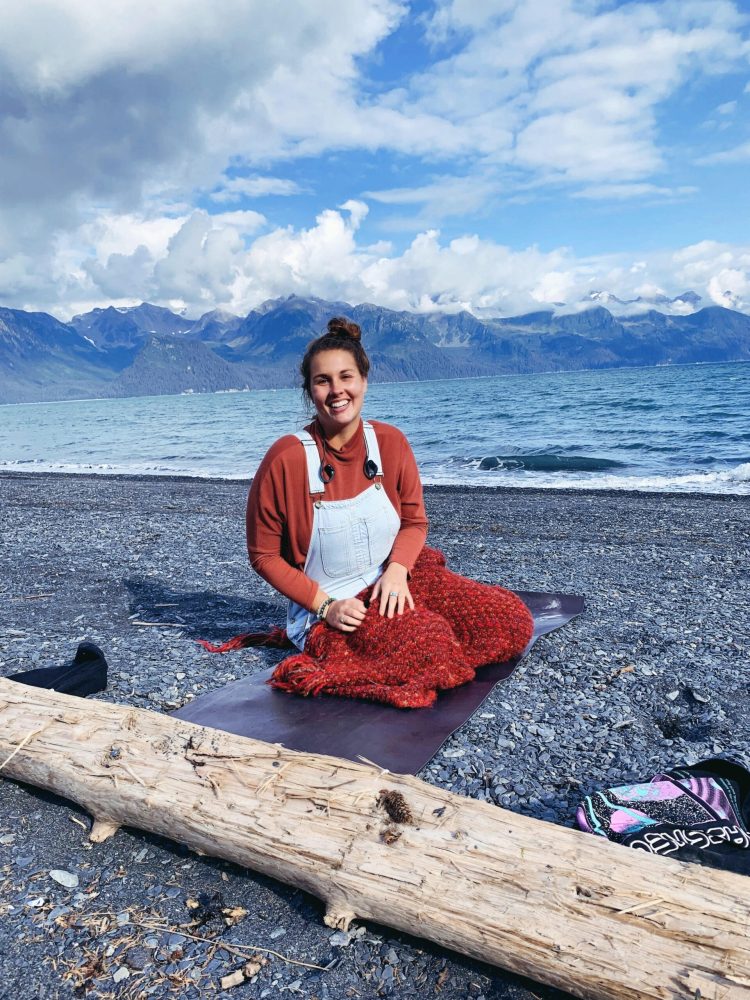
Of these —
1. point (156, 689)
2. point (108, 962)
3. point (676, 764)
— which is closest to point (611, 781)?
point (676, 764)

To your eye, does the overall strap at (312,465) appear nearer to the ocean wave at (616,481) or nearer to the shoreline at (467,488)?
the shoreline at (467,488)

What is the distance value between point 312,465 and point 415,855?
8.40 ft

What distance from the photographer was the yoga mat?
3.84 metres

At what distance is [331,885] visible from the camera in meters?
2.54

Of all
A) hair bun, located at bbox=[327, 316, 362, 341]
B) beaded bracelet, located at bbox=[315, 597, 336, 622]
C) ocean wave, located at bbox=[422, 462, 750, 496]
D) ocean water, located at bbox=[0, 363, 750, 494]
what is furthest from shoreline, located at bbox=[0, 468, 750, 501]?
hair bun, located at bbox=[327, 316, 362, 341]

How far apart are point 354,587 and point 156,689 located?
66.2 inches

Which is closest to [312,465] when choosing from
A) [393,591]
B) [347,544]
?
[347,544]

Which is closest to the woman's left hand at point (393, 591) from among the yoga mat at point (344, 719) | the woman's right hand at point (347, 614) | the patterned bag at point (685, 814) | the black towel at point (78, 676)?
the woman's right hand at point (347, 614)

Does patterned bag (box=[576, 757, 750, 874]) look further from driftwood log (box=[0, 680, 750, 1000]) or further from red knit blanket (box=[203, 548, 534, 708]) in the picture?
red knit blanket (box=[203, 548, 534, 708])

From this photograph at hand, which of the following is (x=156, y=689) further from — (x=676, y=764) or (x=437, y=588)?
(x=676, y=764)

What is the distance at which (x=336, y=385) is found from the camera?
167 inches

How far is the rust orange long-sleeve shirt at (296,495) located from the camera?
440 centimetres

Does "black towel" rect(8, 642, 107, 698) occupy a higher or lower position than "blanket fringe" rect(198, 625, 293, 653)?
higher

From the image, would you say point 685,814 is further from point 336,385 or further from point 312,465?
point 336,385
